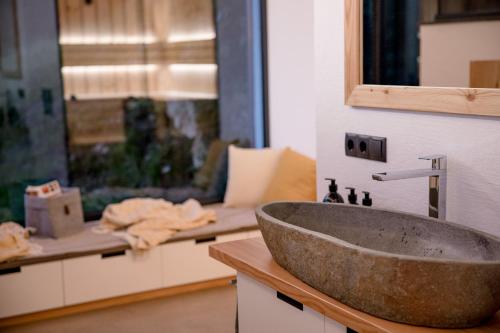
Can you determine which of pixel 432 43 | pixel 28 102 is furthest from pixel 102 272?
pixel 432 43

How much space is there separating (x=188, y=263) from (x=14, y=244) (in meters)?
0.99

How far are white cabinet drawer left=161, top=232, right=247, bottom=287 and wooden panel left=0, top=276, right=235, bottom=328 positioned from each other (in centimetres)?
6

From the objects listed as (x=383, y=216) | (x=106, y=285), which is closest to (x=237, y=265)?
(x=383, y=216)

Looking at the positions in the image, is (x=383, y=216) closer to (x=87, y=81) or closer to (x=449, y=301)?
(x=449, y=301)

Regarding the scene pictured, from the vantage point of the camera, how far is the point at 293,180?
4613 millimetres

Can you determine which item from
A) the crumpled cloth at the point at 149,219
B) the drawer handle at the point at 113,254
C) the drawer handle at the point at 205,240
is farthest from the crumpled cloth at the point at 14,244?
the drawer handle at the point at 205,240

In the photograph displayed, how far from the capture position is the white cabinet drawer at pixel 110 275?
156 inches

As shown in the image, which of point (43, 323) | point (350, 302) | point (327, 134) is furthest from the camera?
point (43, 323)

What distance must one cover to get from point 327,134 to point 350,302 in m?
1.04

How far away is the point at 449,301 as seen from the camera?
165 centimetres

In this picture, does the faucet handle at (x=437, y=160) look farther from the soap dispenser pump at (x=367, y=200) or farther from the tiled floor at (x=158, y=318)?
the tiled floor at (x=158, y=318)

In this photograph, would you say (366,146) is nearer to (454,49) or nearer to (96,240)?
(454,49)

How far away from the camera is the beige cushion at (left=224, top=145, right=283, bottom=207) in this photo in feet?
15.7

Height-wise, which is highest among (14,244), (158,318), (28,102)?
(28,102)
